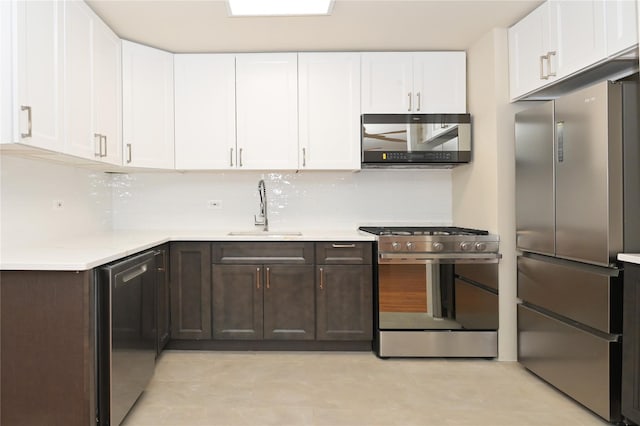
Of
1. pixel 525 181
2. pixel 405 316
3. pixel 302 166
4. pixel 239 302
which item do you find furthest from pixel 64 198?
pixel 525 181

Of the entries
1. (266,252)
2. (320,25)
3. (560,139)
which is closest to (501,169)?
(560,139)

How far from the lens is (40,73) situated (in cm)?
198

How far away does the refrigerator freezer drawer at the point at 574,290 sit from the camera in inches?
79.1

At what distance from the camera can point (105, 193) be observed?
11.6ft

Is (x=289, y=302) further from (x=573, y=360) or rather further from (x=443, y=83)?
(x=443, y=83)

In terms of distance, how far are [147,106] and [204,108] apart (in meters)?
0.42

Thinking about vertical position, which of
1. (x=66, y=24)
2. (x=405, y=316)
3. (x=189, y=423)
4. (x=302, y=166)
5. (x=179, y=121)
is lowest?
(x=189, y=423)

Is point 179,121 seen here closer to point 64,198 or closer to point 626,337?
point 64,198

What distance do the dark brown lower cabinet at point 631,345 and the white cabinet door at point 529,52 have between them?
49.5 inches

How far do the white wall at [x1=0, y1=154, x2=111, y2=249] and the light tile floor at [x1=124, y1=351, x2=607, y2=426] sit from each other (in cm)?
115

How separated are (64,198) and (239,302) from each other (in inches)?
55.3

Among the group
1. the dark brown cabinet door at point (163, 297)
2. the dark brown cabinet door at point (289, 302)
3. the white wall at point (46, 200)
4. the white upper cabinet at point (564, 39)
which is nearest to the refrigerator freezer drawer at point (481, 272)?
the dark brown cabinet door at point (289, 302)

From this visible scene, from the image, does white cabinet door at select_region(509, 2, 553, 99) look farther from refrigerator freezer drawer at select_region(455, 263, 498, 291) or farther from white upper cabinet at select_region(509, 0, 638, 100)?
refrigerator freezer drawer at select_region(455, 263, 498, 291)

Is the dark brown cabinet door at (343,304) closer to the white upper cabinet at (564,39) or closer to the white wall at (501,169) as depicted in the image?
the white wall at (501,169)
